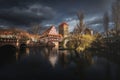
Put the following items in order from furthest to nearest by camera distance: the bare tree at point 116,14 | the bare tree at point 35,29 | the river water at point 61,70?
the bare tree at point 35,29, the bare tree at point 116,14, the river water at point 61,70

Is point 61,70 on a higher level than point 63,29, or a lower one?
lower

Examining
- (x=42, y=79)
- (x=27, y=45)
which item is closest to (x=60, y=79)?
(x=42, y=79)

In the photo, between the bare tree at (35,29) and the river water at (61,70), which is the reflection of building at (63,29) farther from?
the river water at (61,70)

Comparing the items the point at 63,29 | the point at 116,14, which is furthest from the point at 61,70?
the point at 63,29

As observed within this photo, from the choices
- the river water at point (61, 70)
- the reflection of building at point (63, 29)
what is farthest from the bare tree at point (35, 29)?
the river water at point (61, 70)

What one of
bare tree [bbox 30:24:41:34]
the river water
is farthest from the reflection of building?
the river water

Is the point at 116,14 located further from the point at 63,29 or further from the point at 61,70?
the point at 63,29

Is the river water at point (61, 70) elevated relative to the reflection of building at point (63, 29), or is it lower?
lower

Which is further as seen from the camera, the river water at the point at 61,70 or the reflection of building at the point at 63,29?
the reflection of building at the point at 63,29

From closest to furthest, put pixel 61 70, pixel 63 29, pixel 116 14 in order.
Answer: pixel 61 70 → pixel 116 14 → pixel 63 29

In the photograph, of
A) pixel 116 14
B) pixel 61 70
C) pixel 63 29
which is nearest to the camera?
pixel 61 70

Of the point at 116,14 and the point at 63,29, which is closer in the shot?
the point at 116,14

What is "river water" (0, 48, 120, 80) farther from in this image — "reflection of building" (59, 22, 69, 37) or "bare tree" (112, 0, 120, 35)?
"reflection of building" (59, 22, 69, 37)

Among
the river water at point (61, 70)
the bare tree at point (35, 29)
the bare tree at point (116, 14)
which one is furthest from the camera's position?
the bare tree at point (35, 29)
